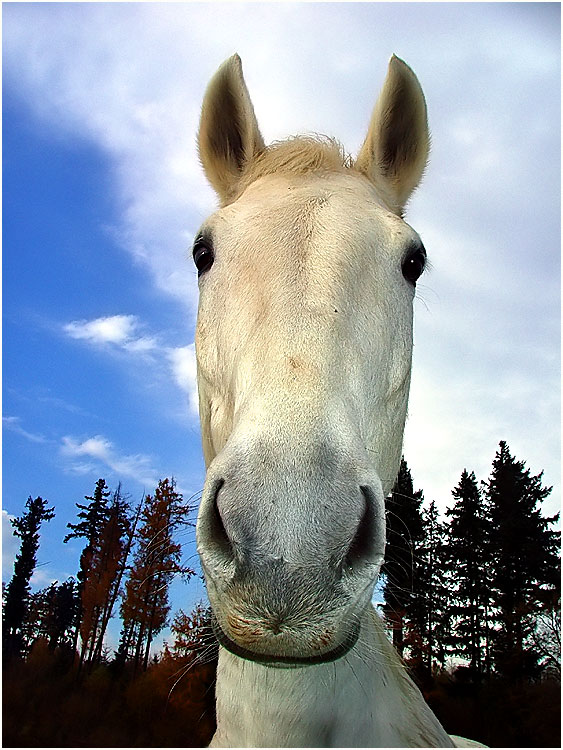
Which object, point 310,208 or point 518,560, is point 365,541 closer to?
point 310,208

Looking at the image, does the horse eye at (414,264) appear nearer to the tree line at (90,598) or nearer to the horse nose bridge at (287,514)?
the horse nose bridge at (287,514)

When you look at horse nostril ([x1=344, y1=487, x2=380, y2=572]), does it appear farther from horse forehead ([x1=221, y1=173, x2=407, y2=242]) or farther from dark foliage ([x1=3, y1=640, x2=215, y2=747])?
dark foliage ([x1=3, y1=640, x2=215, y2=747])

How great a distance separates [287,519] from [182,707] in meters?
22.1

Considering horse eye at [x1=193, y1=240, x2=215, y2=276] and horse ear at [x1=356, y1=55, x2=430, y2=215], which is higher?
horse ear at [x1=356, y1=55, x2=430, y2=215]

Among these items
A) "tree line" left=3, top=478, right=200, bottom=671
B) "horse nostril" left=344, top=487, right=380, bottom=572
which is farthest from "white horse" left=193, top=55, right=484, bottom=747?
"tree line" left=3, top=478, right=200, bottom=671

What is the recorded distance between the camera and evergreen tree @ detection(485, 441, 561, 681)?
21938 millimetres

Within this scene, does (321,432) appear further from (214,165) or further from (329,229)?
(214,165)

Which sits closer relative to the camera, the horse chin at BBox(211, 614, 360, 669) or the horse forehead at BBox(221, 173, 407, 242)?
the horse chin at BBox(211, 614, 360, 669)

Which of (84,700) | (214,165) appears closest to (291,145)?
(214,165)

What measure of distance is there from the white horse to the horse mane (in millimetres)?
20

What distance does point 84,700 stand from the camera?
72.2 feet

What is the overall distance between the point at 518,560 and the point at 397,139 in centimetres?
2709

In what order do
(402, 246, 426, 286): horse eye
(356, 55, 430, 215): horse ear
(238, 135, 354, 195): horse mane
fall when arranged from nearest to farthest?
(402, 246, 426, 286): horse eye < (238, 135, 354, 195): horse mane < (356, 55, 430, 215): horse ear

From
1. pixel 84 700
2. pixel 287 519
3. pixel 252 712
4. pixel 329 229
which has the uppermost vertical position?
pixel 329 229
